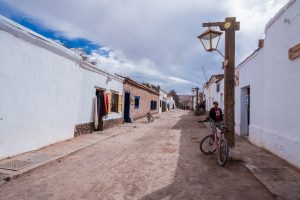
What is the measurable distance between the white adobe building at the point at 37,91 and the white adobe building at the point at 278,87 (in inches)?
258

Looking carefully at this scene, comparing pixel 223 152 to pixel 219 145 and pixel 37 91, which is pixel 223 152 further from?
pixel 37 91

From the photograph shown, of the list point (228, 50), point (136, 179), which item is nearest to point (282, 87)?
point (228, 50)

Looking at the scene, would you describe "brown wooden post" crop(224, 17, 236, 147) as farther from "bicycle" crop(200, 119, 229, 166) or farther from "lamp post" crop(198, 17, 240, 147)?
"bicycle" crop(200, 119, 229, 166)

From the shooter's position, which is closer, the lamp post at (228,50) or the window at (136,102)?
the lamp post at (228,50)

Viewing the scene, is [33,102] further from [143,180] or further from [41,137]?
[143,180]

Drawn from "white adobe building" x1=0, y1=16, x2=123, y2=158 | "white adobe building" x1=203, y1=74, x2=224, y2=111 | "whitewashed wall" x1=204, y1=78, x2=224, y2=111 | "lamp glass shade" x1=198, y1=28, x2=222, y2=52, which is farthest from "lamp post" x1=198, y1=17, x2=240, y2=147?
"whitewashed wall" x1=204, y1=78, x2=224, y2=111

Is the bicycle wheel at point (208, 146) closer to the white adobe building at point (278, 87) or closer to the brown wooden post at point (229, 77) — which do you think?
the brown wooden post at point (229, 77)

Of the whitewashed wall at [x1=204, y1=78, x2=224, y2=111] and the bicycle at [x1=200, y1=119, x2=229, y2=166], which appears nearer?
the bicycle at [x1=200, y1=119, x2=229, y2=166]

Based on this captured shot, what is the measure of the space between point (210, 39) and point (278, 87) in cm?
235

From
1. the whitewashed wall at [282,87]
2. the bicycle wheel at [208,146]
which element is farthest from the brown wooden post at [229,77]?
the whitewashed wall at [282,87]

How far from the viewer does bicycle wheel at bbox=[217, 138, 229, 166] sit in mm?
6266

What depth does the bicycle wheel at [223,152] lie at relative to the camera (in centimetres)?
627

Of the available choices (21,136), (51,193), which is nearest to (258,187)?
(51,193)

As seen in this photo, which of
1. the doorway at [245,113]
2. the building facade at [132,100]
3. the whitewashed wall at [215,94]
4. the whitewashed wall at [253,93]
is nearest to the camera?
the whitewashed wall at [253,93]
